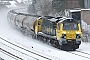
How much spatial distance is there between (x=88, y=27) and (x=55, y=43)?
8.08 meters

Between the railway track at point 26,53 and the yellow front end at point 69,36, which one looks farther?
the yellow front end at point 69,36

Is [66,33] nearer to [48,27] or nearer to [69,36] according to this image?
[69,36]

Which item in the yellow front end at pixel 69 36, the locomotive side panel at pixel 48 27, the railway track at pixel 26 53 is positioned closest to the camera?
the railway track at pixel 26 53

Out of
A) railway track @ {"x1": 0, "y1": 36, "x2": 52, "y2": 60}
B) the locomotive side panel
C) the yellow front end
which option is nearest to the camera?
railway track @ {"x1": 0, "y1": 36, "x2": 52, "y2": 60}

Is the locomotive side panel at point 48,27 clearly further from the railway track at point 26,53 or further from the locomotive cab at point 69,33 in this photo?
the railway track at point 26,53

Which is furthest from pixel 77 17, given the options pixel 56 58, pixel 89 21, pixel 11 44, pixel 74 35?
pixel 56 58

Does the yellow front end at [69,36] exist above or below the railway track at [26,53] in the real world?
above

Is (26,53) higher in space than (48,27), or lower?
lower

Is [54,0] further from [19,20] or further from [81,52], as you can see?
[81,52]

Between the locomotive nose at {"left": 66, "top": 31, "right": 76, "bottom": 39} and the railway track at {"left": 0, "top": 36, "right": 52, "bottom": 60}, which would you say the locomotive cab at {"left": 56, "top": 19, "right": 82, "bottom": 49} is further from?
the railway track at {"left": 0, "top": 36, "right": 52, "bottom": 60}

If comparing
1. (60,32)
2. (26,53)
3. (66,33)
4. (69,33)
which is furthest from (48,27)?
(26,53)

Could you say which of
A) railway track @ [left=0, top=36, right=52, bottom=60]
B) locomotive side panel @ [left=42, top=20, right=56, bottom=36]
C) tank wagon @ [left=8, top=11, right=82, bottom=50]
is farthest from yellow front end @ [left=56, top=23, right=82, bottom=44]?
railway track @ [left=0, top=36, right=52, bottom=60]

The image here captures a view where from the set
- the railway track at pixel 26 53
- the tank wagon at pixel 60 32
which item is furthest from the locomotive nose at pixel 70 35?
the railway track at pixel 26 53

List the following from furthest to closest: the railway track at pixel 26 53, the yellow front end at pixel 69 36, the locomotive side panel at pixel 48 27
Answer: the locomotive side panel at pixel 48 27 → the yellow front end at pixel 69 36 → the railway track at pixel 26 53
